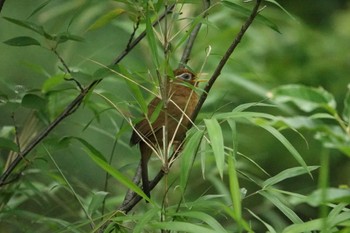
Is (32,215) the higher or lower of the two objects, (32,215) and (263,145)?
the higher

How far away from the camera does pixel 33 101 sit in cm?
317

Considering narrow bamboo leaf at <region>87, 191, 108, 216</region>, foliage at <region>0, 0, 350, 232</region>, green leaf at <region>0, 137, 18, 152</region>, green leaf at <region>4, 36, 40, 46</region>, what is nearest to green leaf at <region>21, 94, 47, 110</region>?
foliage at <region>0, 0, 350, 232</region>

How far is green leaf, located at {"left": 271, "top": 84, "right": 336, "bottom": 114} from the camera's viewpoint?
6.17 ft

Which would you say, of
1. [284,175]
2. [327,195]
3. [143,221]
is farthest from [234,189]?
[284,175]

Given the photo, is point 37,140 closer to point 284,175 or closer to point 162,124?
point 162,124

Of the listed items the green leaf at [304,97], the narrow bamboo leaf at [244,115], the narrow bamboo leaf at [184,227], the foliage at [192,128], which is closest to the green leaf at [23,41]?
the foliage at [192,128]

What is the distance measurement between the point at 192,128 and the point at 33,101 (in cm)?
63

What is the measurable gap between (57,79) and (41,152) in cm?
26

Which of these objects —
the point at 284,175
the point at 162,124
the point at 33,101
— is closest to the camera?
the point at 284,175

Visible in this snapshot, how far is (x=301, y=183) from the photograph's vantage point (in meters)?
6.11

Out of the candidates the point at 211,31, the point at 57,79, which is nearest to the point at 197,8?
the point at 211,31

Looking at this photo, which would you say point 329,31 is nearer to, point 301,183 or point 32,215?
point 301,183

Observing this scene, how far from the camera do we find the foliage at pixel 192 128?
7.89 ft

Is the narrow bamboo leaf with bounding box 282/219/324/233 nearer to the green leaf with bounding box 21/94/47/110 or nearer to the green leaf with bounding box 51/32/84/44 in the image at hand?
the green leaf with bounding box 51/32/84/44
